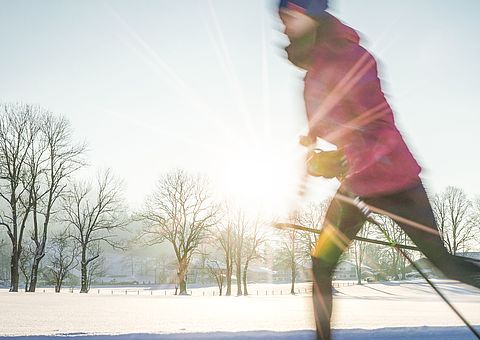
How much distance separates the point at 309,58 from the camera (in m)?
2.08

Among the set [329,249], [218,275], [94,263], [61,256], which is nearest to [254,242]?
[218,275]

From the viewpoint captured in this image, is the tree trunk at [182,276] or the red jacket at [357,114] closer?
the red jacket at [357,114]

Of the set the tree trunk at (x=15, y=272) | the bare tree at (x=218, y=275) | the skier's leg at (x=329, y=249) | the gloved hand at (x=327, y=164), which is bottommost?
the bare tree at (x=218, y=275)

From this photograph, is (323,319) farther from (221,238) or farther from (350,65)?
(221,238)

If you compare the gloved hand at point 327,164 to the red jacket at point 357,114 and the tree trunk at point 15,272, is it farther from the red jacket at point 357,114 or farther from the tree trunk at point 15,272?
the tree trunk at point 15,272

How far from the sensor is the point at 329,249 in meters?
2.24

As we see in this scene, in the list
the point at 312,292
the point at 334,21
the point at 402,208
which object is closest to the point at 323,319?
the point at 312,292

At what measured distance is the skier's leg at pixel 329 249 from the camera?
2.16m

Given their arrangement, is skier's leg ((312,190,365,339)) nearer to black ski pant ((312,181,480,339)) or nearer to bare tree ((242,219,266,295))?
black ski pant ((312,181,480,339))

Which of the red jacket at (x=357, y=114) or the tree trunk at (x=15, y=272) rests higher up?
the red jacket at (x=357, y=114)

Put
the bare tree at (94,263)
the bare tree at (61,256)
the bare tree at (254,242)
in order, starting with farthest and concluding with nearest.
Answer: the bare tree at (94,263), the bare tree at (254,242), the bare tree at (61,256)

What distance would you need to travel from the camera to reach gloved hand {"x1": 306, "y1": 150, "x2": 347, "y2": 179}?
7.11 ft

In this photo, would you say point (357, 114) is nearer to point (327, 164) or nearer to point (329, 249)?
point (327, 164)

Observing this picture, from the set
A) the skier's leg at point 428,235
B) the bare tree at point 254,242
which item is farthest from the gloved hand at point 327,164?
the bare tree at point 254,242
